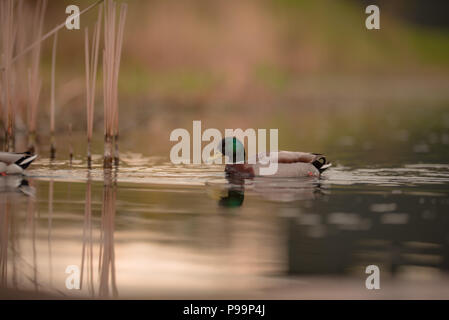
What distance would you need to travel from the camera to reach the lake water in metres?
5.25

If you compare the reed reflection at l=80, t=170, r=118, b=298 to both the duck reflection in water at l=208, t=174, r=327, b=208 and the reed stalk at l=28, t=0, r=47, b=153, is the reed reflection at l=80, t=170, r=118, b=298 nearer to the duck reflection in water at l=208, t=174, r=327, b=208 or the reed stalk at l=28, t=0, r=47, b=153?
the duck reflection in water at l=208, t=174, r=327, b=208

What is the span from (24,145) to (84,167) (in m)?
3.60

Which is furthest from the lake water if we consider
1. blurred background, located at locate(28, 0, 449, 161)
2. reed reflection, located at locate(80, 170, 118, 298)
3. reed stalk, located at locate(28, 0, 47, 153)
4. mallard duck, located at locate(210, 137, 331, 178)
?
blurred background, located at locate(28, 0, 449, 161)

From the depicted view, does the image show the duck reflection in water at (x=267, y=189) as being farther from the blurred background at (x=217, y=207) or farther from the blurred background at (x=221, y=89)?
the blurred background at (x=221, y=89)

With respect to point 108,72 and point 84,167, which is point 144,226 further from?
point 84,167

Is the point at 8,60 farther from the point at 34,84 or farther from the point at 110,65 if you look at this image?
the point at 110,65

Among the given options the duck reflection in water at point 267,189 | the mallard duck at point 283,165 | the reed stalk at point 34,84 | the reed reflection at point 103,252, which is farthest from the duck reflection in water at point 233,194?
the reed stalk at point 34,84

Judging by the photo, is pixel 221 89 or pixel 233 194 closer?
pixel 233 194

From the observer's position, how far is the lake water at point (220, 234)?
525 cm

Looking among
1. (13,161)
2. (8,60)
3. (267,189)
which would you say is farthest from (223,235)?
(8,60)

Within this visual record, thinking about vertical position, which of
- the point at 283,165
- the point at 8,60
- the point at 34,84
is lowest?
the point at 283,165

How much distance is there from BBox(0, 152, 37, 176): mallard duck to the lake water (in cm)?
19

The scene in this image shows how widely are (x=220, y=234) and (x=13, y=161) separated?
14.1 ft

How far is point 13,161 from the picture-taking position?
10.2 metres
